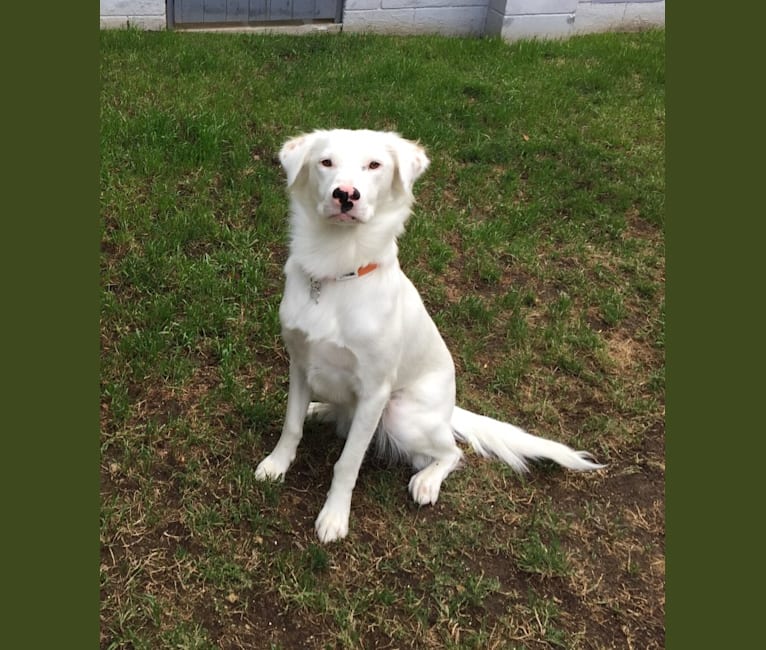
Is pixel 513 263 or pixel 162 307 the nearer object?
pixel 162 307

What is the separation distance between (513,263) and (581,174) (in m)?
1.39

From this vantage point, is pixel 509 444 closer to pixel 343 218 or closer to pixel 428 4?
pixel 343 218

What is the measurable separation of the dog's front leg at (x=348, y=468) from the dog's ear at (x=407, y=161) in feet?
2.34

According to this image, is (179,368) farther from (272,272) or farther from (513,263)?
(513,263)

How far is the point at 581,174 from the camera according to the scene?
5191 mm

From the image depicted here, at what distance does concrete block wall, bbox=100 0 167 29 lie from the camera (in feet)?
20.8

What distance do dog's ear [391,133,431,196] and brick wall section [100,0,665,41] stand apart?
17.7ft

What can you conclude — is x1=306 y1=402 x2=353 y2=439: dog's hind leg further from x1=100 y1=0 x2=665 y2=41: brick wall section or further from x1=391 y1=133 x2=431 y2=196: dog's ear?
x1=100 y1=0 x2=665 y2=41: brick wall section

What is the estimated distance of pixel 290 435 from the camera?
269cm

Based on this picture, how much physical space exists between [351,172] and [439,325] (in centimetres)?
157

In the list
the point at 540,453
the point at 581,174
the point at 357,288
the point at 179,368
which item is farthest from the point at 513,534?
the point at 581,174

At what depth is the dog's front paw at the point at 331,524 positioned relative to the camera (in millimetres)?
2498

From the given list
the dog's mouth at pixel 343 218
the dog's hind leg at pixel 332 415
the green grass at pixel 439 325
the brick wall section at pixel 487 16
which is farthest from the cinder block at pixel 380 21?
the dog's mouth at pixel 343 218

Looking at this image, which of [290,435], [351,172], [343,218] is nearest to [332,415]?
[290,435]
